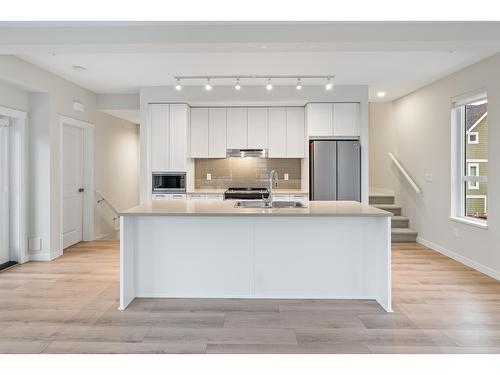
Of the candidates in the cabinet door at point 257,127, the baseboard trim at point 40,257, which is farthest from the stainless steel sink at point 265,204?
the baseboard trim at point 40,257

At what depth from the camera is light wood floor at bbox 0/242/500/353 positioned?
274 cm

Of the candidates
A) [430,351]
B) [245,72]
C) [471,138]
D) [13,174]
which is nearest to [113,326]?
[430,351]

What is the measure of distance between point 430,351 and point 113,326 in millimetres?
2378

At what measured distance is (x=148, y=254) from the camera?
379 cm

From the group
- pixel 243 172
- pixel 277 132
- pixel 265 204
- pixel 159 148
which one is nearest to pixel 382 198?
pixel 277 132

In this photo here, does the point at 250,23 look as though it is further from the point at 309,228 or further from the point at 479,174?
the point at 479,174

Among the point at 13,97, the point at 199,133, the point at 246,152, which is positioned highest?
the point at 13,97

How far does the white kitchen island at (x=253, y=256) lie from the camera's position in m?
3.72

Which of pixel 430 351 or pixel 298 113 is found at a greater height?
pixel 298 113

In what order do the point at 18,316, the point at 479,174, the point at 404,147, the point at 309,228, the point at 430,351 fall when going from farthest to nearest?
the point at 404,147, the point at 479,174, the point at 309,228, the point at 18,316, the point at 430,351

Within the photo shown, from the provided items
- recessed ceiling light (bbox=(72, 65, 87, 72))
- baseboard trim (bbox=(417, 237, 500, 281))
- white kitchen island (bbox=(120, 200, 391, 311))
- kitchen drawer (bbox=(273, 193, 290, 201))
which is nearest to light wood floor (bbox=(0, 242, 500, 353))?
white kitchen island (bbox=(120, 200, 391, 311))

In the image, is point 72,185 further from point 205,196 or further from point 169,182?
point 205,196

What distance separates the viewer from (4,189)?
5020 mm

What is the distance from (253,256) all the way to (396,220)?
4034mm
